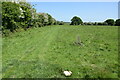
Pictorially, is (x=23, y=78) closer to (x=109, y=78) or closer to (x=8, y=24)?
(x=109, y=78)

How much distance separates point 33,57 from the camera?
884 cm

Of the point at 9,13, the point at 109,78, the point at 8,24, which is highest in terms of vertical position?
the point at 9,13

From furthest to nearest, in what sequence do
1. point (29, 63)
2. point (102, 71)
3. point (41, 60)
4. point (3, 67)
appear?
point (41, 60)
point (29, 63)
point (3, 67)
point (102, 71)

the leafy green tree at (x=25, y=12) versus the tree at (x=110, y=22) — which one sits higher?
the tree at (x=110, y=22)

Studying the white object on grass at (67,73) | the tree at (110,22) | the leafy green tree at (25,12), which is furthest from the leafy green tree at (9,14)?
the tree at (110,22)

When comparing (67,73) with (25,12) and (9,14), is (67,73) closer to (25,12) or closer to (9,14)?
(9,14)

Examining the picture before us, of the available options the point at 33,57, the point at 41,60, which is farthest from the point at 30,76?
the point at 33,57

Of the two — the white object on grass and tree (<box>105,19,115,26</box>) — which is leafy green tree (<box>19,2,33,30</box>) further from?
tree (<box>105,19,115,26</box>)

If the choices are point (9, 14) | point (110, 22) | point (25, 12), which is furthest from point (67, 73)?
point (110, 22)

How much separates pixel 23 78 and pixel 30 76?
295 mm

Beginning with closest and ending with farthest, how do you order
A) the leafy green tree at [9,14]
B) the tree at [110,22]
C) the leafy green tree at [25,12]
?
the leafy green tree at [9,14] < the leafy green tree at [25,12] < the tree at [110,22]

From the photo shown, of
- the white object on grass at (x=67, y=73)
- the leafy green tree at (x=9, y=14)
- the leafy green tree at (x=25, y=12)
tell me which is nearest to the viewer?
the white object on grass at (x=67, y=73)

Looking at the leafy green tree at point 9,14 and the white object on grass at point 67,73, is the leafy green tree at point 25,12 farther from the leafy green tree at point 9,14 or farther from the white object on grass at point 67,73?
the white object on grass at point 67,73

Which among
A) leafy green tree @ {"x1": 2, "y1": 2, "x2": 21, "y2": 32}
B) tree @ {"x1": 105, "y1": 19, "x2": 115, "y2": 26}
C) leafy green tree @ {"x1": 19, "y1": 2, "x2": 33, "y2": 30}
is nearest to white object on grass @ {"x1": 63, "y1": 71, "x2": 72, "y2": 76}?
leafy green tree @ {"x1": 2, "y1": 2, "x2": 21, "y2": 32}
